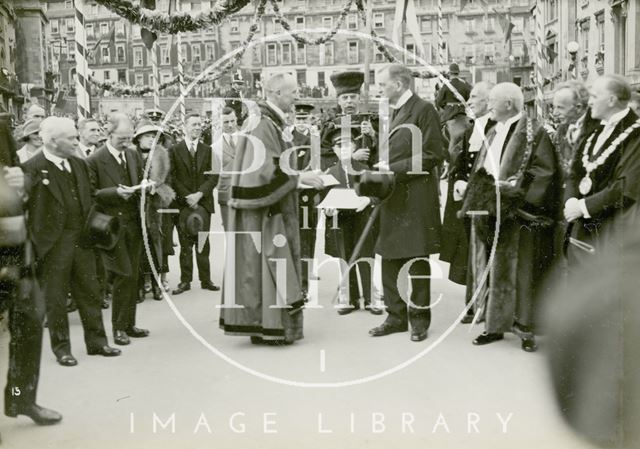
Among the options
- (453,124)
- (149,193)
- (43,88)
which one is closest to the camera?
(43,88)

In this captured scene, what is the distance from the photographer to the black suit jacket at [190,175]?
6395 millimetres

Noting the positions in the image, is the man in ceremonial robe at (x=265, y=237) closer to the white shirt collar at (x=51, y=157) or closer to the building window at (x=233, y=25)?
the building window at (x=233, y=25)

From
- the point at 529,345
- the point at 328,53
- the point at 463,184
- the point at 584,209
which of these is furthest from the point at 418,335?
the point at 328,53

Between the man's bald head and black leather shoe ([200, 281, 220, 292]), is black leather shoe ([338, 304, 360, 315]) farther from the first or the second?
the man's bald head

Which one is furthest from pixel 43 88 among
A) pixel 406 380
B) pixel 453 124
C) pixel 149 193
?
pixel 453 124

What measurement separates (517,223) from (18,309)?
3577mm

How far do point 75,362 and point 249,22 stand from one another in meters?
2.61

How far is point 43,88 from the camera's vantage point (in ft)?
19.0

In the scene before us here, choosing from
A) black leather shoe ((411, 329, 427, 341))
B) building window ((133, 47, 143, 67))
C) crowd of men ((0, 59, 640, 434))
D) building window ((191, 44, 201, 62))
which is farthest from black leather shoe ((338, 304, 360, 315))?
building window ((133, 47, 143, 67))

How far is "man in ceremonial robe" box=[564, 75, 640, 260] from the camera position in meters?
5.40

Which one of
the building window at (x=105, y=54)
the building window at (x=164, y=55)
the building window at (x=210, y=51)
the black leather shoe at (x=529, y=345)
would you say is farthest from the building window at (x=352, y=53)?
the black leather shoe at (x=529, y=345)

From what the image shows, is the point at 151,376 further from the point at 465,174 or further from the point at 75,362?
the point at 465,174

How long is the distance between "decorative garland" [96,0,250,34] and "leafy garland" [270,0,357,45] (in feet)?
0.78

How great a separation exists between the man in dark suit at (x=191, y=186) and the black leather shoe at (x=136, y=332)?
1.53ft
